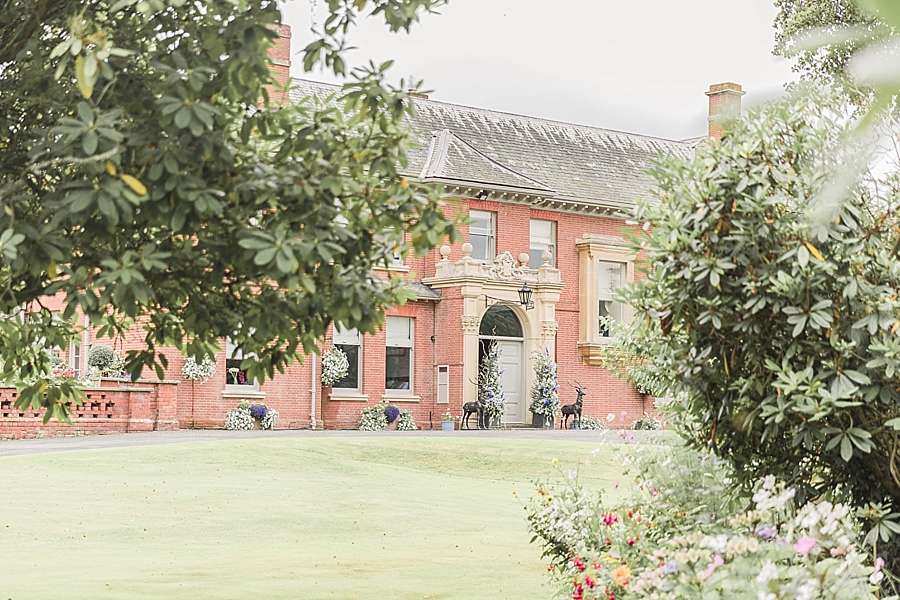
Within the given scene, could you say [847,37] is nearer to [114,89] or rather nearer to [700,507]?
[114,89]

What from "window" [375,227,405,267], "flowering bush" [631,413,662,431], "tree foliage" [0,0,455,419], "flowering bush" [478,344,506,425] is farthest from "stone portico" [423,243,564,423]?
"window" [375,227,405,267]

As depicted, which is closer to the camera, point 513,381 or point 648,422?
point 648,422

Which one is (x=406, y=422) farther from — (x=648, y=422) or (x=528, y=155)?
(x=648, y=422)

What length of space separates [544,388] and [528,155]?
26.0ft

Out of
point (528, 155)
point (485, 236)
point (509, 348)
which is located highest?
point (528, 155)

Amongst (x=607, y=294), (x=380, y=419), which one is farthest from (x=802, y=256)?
(x=607, y=294)

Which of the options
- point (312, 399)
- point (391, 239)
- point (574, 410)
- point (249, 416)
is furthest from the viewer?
point (574, 410)

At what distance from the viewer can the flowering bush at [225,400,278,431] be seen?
29.5m

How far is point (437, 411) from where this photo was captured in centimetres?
3228

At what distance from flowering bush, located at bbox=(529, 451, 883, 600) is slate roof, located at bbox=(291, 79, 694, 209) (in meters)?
23.9

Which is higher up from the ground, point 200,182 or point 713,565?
point 200,182

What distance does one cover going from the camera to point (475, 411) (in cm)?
3136

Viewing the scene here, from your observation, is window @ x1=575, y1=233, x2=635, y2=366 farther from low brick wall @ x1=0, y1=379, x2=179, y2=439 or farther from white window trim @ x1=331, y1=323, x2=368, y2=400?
low brick wall @ x1=0, y1=379, x2=179, y2=439

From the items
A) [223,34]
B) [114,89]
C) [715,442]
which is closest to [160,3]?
[223,34]
